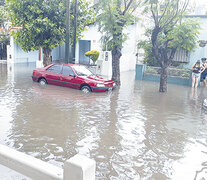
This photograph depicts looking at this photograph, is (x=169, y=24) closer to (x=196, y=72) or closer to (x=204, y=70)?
(x=196, y=72)

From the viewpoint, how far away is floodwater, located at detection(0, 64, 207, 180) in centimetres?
508

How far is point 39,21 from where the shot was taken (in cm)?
1336

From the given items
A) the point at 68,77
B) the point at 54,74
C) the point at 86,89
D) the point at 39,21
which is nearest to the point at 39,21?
the point at 39,21

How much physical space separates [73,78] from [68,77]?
12.6 inches

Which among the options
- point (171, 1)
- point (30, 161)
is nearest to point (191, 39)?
point (171, 1)

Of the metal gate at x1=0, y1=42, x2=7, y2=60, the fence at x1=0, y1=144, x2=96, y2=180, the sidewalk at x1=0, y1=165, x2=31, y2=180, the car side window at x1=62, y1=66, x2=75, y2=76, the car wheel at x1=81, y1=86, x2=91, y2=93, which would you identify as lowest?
the sidewalk at x1=0, y1=165, x2=31, y2=180

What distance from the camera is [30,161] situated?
2.45 meters

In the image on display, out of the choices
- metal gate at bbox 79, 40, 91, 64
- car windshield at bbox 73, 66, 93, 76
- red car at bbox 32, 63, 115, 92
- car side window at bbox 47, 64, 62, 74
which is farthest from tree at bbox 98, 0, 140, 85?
metal gate at bbox 79, 40, 91, 64

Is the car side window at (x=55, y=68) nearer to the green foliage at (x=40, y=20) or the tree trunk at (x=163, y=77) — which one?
the green foliage at (x=40, y=20)

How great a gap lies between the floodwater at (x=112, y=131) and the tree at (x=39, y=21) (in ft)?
12.8

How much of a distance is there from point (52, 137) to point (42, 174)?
3.99 metres

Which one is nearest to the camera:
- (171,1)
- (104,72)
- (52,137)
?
(52,137)

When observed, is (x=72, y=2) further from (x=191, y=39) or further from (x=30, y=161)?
(x=30, y=161)

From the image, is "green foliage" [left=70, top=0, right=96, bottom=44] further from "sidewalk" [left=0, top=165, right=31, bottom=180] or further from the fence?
the fence
